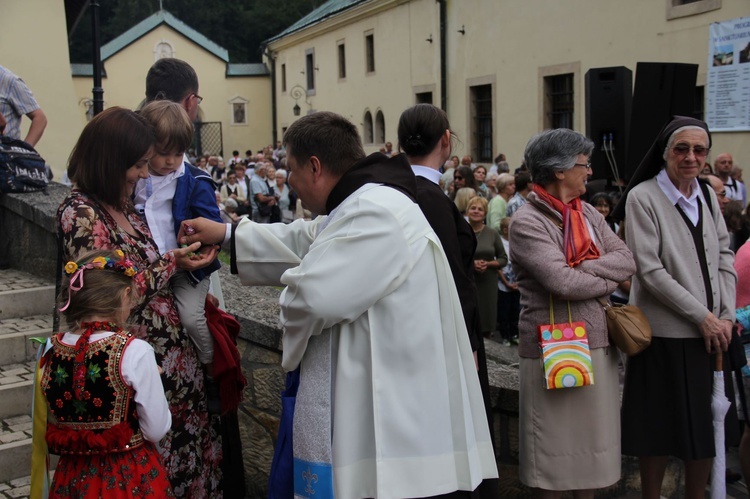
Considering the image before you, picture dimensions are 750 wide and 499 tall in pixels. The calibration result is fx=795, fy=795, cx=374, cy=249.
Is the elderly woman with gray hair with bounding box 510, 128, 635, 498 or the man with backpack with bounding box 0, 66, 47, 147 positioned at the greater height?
the man with backpack with bounding box 0, 66, 47, 147

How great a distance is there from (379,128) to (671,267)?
27166 millimetres

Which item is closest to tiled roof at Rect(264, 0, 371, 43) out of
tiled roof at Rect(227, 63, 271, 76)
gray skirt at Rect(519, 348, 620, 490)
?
tiled roof at Rect(227, 63, 271, 76)

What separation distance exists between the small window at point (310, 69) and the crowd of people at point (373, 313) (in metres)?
34.0

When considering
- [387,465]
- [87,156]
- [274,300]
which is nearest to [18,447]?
[274,300]

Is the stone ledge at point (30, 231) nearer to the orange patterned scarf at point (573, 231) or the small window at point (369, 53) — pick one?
the orange patterned scarf at point (573, 231)

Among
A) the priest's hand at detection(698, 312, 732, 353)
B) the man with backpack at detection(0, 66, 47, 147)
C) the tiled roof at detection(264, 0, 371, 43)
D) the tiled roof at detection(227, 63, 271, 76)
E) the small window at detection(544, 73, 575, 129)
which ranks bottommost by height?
the priest's hand at detection(698, 312, 732, 353)

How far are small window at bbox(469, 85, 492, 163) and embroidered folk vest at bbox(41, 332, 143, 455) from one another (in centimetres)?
2076

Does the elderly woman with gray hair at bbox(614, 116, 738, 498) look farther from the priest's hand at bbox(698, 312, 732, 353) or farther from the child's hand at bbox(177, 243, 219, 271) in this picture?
the child's hand at bbox(177, 243, 219, 271)

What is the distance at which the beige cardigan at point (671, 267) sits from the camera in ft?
12.8

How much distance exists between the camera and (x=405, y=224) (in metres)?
2.45

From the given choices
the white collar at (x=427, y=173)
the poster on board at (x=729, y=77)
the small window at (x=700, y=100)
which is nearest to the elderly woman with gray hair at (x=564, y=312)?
the white collar at (x=427, y=173)

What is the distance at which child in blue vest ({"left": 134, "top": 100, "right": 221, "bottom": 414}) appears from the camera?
3.06m

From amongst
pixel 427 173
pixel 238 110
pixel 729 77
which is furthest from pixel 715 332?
pixel 238 110

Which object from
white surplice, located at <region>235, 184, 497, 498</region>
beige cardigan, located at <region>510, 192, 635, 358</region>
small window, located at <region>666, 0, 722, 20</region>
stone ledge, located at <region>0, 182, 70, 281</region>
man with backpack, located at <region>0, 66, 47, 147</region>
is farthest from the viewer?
small window, located at <region>666, 0, 722, 20</region>
